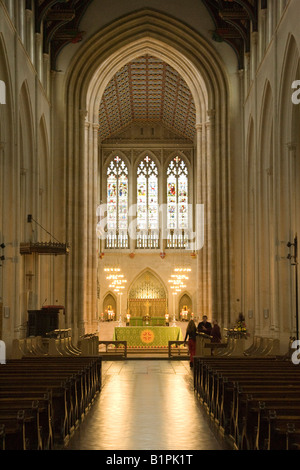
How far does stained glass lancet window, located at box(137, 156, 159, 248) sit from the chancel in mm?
3268

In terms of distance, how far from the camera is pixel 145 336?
2734 centimetres

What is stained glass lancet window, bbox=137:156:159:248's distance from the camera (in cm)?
4612

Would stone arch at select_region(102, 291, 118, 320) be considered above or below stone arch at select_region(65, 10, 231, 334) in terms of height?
below

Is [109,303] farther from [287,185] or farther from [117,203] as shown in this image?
[287,185]

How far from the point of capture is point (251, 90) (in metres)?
24.8

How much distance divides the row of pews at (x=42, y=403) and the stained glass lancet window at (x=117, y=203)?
33.0m

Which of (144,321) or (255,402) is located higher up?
(255,402)

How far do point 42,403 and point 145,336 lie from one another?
19908 mm

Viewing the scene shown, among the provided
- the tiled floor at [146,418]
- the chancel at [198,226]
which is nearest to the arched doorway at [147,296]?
the chancel at [198,226]

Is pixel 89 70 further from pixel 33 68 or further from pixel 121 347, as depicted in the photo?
pixel 121 347

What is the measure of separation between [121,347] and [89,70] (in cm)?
1096

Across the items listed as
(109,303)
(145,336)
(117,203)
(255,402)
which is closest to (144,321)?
(109,303)

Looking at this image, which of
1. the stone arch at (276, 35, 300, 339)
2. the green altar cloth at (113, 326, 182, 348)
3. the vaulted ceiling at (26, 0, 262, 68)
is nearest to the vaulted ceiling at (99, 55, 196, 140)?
the vaulted ceiling at (26, 0, 262, 68)

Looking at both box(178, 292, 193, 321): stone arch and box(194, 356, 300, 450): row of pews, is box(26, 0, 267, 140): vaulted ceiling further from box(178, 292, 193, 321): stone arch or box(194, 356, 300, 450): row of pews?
box(194, 356, 300, 450): row of pews
